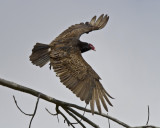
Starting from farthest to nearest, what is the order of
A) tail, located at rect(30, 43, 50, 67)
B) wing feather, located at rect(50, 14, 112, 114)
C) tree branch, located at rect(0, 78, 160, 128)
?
tail, located at rect(30, 43, 50, 67) → wing feather, located at rect(50, 14, 112, 114) → tree branch, located at rect(0, 78, 160, 128)

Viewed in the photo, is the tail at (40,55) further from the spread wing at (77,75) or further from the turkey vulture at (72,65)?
the spread wing at (77,75)

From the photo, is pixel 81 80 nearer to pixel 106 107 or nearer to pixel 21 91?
pixel 106 107

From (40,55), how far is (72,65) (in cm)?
84

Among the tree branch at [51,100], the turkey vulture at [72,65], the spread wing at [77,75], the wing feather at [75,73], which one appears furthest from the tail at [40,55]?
the tree branch at [51,100]

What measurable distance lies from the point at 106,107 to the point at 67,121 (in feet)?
1.70

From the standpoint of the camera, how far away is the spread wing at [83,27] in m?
6.77

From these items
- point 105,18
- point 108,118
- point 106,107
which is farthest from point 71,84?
point 105,18

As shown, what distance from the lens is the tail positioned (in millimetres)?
5793

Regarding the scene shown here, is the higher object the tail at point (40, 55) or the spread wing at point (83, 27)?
the spread wing at point (83, 27)

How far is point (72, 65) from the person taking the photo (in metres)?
5.24

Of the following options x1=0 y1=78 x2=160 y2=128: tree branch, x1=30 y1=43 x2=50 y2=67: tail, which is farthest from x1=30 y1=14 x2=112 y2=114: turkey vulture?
x1=0 y1=78 x2=160 y2=128: tree branch

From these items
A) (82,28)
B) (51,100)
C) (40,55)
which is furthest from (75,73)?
(82,28)

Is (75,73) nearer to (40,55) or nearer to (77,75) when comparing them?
(77,75)

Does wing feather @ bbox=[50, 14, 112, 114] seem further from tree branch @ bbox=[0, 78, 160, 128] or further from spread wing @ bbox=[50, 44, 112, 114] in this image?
tree branch @ bbox=[0, 78, 160, 128]
